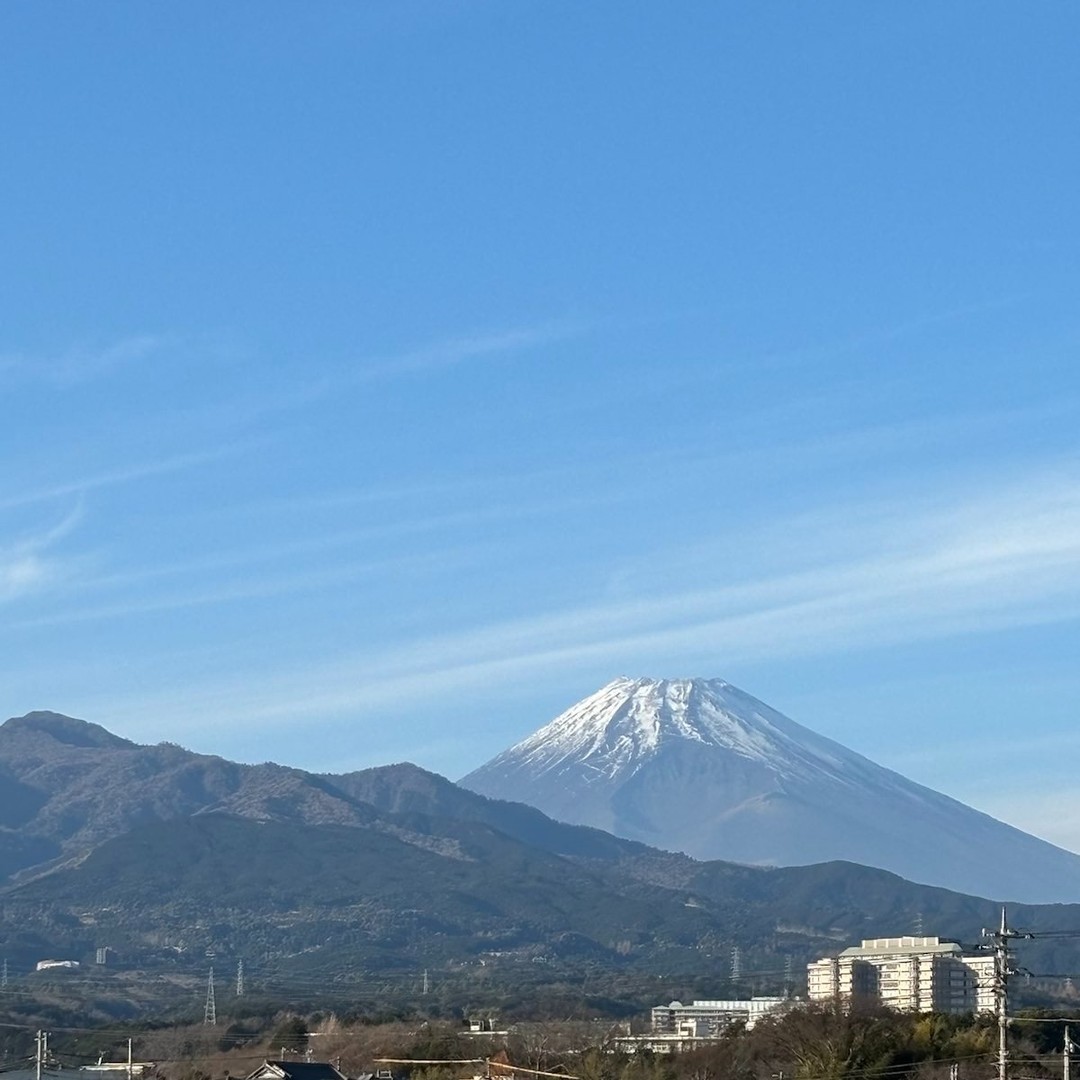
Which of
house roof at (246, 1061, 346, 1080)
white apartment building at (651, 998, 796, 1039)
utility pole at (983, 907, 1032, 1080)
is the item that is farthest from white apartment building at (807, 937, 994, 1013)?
utility pole at (983, 907, 1032, 1080)

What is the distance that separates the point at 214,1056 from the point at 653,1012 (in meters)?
63.4

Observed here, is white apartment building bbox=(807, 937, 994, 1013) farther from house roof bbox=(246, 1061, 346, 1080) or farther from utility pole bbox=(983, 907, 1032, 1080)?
utility pole bbox=(983, 907, 1032, 1080)

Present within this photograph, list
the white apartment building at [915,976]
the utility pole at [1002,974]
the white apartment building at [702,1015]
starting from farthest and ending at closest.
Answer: the white apartment building at [915,976] < the white apartment building at [702,1015] < the utility pole at [1002,974]

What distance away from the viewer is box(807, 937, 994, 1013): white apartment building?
145 meters

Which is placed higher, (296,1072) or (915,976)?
(915,976)

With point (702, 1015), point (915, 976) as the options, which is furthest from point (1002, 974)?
point (702, 1015)

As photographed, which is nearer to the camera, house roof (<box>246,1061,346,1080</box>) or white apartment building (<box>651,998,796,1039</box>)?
house roof (<box>246,1061,346,1080</box>)

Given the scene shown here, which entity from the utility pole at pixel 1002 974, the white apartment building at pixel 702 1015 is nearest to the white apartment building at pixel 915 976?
the white apartment building at pixel 702 1015

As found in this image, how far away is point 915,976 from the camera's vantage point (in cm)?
14938

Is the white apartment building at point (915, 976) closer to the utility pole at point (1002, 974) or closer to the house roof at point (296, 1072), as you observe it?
the house roof at point (296, 1072)

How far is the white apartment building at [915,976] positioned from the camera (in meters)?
145

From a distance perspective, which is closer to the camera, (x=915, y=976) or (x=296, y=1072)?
(x=296, y=1072)

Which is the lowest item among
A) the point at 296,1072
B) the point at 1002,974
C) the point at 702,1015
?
the point at 296,1072

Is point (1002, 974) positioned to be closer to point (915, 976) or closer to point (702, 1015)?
point (915, 976)
